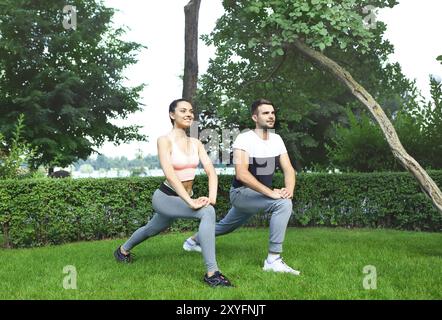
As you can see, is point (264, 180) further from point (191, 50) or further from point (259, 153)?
point (191, 50)

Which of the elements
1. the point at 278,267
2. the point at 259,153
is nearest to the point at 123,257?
the point at 278,267

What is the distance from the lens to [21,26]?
24250 mm

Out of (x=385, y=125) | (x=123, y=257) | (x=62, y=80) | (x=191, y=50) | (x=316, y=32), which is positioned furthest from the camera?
(x=62, y=80)

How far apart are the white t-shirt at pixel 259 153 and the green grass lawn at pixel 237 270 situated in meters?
1.15

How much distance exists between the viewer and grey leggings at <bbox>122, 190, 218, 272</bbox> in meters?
5.38

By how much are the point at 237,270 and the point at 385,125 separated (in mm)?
4044

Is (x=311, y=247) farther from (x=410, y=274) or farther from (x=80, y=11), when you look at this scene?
(x=80, y=11)

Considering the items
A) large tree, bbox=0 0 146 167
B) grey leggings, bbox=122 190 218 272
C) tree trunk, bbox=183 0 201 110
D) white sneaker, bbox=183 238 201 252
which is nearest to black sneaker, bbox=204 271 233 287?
grey leggings, bbox=122 190 218 272

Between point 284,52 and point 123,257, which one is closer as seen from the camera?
point 123,257

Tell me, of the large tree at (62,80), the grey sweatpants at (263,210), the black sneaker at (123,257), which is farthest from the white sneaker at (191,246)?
the large tree at (62,80)

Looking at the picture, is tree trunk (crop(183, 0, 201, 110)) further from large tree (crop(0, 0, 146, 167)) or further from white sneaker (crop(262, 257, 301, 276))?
large tree (crop(0, 0, 146, 167))

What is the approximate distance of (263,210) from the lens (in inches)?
249

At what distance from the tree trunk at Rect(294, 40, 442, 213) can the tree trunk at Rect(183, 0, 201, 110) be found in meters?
3.71
